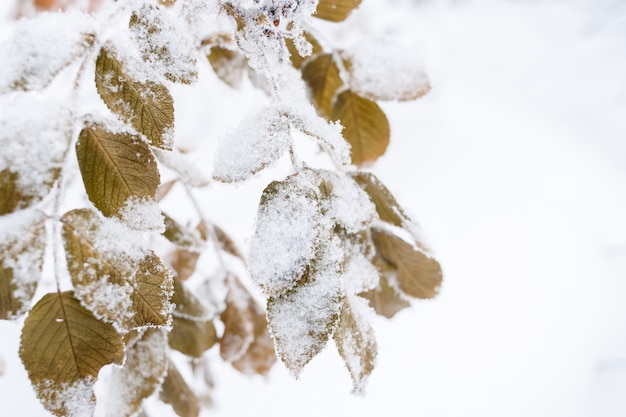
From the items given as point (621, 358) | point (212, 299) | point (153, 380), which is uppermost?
point (153, 380)

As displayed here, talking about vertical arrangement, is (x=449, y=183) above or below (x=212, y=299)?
below

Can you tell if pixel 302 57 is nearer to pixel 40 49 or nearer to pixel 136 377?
pixel 40 49

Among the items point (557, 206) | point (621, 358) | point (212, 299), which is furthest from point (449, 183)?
point (212, 299)

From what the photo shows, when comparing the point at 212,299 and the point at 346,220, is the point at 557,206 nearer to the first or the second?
the point at 212,299

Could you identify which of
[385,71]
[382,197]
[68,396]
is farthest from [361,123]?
[68,396]

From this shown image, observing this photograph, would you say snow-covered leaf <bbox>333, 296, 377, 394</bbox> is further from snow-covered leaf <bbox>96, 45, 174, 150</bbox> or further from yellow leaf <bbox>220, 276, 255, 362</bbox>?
yellow leaf <bbox>220, 276, 255, 362</bbox>

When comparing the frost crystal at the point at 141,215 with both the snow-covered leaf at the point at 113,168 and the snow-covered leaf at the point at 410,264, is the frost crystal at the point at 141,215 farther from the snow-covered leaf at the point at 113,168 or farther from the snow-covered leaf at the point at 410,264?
the snow-covered leaf at the point at 410,264
